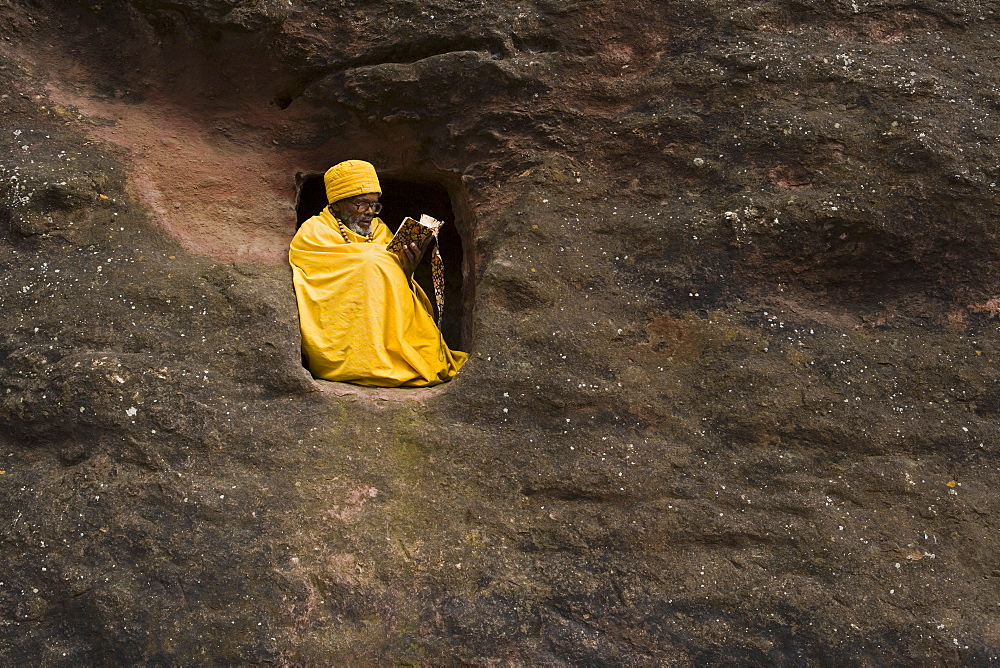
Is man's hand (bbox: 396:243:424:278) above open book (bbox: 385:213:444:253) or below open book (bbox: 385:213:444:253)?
below

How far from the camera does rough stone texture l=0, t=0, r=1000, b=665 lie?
12.9 ft

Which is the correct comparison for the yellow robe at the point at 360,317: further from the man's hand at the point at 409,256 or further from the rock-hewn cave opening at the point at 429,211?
the rock-hewn cave opening at the point at 429,211

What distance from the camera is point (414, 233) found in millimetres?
5238

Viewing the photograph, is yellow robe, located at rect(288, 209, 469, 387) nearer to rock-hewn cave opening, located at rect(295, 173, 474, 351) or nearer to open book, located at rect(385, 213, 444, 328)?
open book, located at rect(385, 213, 444, 328)

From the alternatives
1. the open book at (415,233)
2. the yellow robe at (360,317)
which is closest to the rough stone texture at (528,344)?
the yellow robe at (360,317)

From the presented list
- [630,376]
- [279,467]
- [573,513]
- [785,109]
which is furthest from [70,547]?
[785,109]

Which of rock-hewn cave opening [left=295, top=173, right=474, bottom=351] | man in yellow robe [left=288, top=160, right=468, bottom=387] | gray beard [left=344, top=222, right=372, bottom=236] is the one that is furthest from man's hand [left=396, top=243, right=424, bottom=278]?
rock-hewn cave opening [left=295, top=173, right=474, bottom=351]

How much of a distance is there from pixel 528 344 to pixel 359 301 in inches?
37.6

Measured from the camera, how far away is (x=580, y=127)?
5.23m

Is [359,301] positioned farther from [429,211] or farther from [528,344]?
[429,211]

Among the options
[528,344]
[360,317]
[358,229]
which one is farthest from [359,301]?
[528,344]

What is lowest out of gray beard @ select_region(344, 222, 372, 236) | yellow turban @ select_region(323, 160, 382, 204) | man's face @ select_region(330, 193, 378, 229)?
gray beard @ select_region(344, 222, 372, 236)

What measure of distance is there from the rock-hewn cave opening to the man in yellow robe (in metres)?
0.50

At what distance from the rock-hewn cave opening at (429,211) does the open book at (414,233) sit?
499 millimetres
